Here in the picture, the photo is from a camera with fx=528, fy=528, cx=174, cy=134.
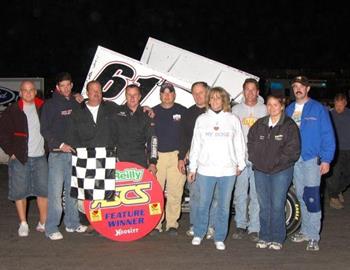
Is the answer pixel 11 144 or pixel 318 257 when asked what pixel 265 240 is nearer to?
pixel 318 257

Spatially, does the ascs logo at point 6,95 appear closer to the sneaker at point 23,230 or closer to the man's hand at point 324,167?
the sneaker at point 23,230

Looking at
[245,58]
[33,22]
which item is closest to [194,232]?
[33,22]

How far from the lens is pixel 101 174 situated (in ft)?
20.5

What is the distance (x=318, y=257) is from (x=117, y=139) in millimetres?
2698

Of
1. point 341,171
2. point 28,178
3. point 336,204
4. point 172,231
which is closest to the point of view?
point 28,178

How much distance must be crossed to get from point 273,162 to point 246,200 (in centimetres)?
96

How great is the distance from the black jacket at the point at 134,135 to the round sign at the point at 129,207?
6.5 inches

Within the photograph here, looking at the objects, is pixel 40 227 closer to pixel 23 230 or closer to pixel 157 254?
pixel 23 230

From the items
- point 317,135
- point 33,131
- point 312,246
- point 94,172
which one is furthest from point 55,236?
point 317,135

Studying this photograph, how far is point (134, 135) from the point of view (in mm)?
6402

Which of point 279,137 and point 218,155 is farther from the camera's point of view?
point 218,155

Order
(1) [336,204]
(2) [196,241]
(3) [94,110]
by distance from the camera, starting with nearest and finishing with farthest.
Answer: (2) [196,241] < (3) [94,110] < (1) [336,204]

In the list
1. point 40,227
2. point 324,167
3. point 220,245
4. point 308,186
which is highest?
point 324,167

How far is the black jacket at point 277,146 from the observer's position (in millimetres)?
5789
